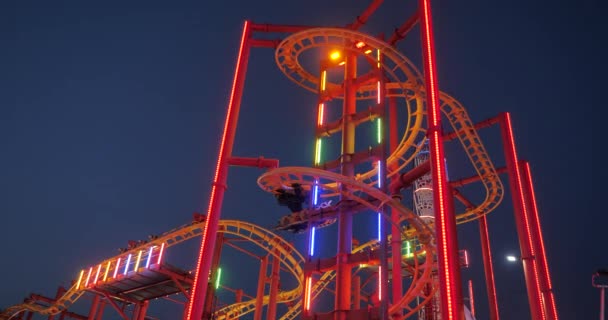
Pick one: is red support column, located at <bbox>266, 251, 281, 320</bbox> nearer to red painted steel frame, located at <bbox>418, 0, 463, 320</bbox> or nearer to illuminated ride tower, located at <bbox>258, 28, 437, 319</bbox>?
illuminated ride tower, located at <bbox>258, 28, 437, 319</bbox>

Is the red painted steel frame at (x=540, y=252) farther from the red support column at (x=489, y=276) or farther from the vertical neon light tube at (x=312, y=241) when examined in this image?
the vertical neon light tube at (x=312, y=241)

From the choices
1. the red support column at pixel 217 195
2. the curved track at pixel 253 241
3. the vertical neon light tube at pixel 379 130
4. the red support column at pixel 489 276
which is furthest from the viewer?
the curved track at pixel 253 241

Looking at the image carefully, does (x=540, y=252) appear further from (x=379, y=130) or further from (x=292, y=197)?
(x=292, y=197)

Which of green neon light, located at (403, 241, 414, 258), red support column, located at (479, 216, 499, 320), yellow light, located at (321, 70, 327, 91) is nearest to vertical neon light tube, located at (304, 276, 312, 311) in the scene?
yellow light, located at (321, 70, 327, 91)

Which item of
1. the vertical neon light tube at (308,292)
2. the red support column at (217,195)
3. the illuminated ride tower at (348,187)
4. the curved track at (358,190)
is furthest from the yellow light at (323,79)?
the vertical neon light tube at (308,292)

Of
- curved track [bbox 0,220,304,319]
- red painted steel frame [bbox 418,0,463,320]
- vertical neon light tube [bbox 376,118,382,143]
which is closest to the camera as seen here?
red painted steel frame [bbox 418,0,463,320]

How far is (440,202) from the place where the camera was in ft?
31.8

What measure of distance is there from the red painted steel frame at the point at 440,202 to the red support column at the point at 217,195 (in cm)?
487

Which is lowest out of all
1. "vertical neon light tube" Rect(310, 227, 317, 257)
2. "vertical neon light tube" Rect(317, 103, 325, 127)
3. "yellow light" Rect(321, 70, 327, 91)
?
"vertical neon light tube" Rect(310, 227, 317, 257)

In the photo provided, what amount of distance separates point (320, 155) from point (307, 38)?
3.49 metres

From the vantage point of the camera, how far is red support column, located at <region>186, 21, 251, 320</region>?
10484 mm

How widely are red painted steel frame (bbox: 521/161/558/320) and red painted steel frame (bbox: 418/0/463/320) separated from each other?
6.78 m

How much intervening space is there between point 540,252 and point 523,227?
118 cm

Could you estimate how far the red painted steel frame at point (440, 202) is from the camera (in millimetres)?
8789
